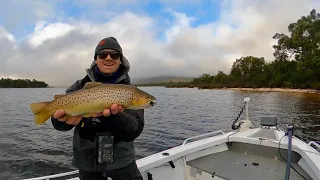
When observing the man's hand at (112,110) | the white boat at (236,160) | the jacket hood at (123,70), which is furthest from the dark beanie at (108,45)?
the white boat at (236,160)

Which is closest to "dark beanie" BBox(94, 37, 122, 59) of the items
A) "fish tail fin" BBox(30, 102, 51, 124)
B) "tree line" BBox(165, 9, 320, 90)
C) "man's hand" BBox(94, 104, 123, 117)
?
"man's hand" BBox(94, 104, 123, 117)

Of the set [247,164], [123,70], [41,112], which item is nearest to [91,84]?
[123,70]

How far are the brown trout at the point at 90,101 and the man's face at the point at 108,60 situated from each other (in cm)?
26

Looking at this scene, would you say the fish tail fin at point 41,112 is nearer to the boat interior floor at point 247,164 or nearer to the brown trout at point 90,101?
the brown trout at point 90,101

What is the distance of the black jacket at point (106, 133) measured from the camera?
8.13 ft


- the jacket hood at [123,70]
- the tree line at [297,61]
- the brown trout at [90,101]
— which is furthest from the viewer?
the tree line at [297,61]

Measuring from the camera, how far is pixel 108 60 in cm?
270

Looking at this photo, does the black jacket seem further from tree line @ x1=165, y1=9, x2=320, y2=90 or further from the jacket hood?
tree line @ x1=165, y1=9, x2=320, y2=90

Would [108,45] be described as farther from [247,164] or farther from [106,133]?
[247,164]

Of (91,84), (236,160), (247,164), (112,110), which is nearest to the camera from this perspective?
(112,110)

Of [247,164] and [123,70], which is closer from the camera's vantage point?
[123,70]

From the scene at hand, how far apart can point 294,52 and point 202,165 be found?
76376mm

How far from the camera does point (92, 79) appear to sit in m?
2.73

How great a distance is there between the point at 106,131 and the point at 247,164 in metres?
3.62
